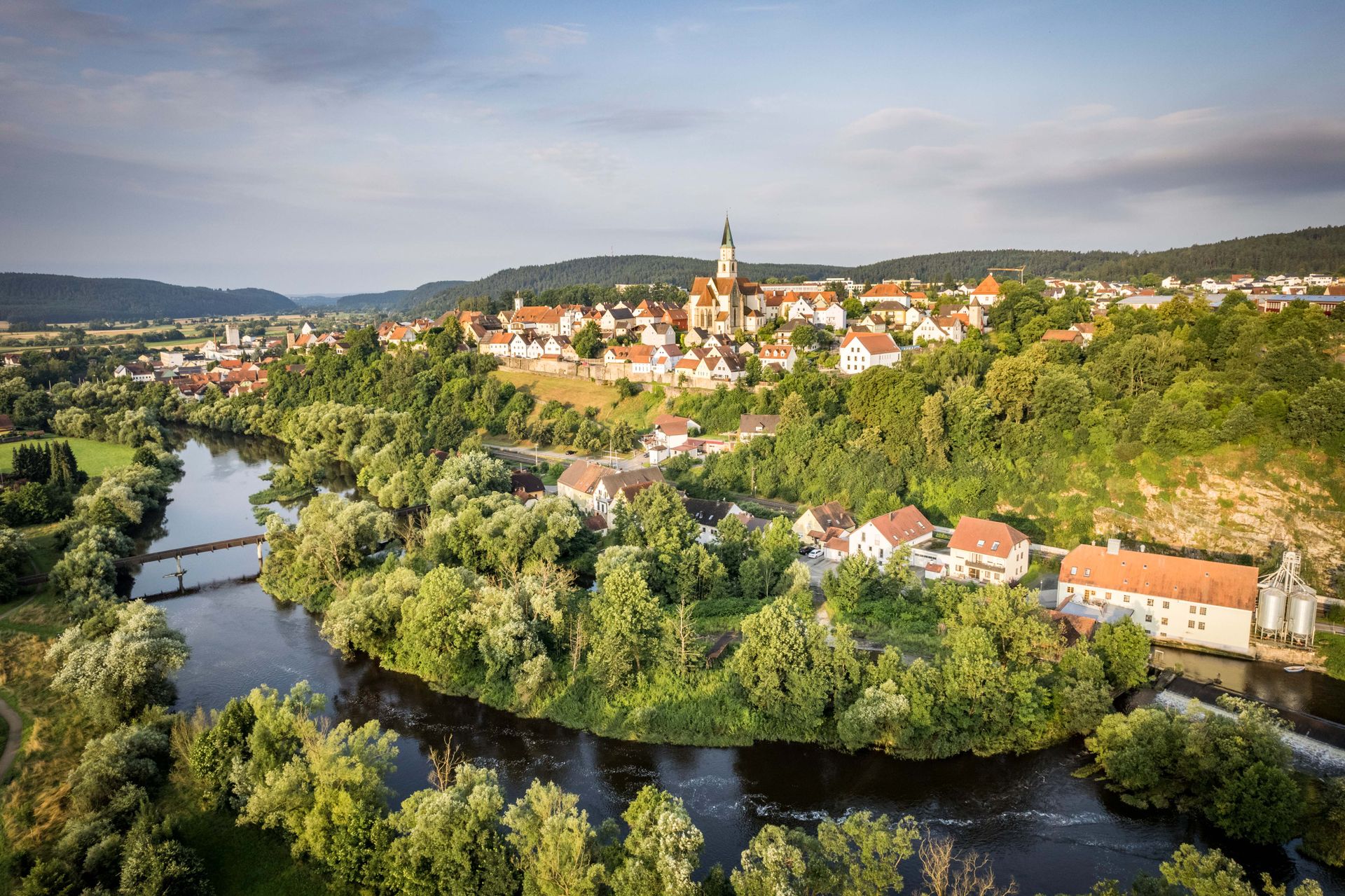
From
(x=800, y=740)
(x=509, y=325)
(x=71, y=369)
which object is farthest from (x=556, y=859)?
(x=71, y=369)

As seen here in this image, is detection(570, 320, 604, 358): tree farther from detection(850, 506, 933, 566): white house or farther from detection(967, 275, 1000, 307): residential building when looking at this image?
detection(850, 506, 933, 566): white house

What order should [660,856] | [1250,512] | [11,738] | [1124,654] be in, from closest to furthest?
[660,856] < [11,738] < [1124,654] < [1250,512]

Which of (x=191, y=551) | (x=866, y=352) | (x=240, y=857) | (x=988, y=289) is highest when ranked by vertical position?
(x=988, y=289)

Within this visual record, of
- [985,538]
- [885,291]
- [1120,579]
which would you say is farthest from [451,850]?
[885,291]

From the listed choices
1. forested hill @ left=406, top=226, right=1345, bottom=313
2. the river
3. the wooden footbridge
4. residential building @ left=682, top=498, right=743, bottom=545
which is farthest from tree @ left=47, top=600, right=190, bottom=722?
forested hill @ left=406, top=226, right=1345, bottom=313

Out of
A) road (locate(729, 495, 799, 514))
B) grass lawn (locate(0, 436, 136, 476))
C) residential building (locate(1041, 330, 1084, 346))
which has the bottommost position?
road (locate(729, 495, 799, 514))

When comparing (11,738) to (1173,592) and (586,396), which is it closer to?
(1173,592)
